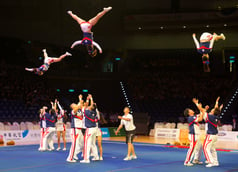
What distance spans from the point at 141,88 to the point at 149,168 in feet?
72.7

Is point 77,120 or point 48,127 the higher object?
point 77,120

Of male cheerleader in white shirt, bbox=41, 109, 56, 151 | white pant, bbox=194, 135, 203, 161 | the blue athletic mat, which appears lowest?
the blue athletic mat

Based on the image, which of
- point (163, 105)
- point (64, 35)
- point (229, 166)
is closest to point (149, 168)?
point (229, 166)

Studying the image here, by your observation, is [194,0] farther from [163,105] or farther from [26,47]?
[26,47]

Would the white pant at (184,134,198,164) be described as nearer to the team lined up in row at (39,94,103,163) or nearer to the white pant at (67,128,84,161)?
the team lined up in row at (39,94,103,163)

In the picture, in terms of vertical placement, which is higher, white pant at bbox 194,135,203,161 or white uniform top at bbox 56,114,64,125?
white uniform top at bbox 56,114,64,125

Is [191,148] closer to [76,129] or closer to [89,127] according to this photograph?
[89,127]

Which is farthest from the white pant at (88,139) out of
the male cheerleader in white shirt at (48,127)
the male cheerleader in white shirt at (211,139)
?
the male cheerleader in white shirt at (48,127)

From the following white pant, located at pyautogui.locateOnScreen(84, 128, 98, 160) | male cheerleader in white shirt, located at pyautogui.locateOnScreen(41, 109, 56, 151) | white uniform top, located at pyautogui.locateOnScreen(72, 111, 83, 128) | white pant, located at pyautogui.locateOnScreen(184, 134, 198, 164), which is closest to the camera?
white pant, located at pyautogui.locateOnScreen(184, 134, 198, 164)

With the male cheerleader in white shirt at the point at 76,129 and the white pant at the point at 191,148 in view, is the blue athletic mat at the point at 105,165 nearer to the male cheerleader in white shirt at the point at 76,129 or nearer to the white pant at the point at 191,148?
the white pant at the point at 191,148

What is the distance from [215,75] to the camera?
106 feet

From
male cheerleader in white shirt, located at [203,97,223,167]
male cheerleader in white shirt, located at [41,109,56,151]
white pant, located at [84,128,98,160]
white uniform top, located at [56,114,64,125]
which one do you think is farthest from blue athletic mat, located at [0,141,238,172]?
white uniform top, located at [56,114,64,125]

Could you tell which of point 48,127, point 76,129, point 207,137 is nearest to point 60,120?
point 48,127

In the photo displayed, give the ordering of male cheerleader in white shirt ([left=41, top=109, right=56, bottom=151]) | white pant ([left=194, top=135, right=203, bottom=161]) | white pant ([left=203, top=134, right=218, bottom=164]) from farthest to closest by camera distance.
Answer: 1. male cheerleader in white shirt ([left=41, top=109, right=56, bottom=151])
2. white pant ([left=194, top=135, right=203, bottom=161])
3. white pant ([left=203, top=134, right=218, bottom=164])
